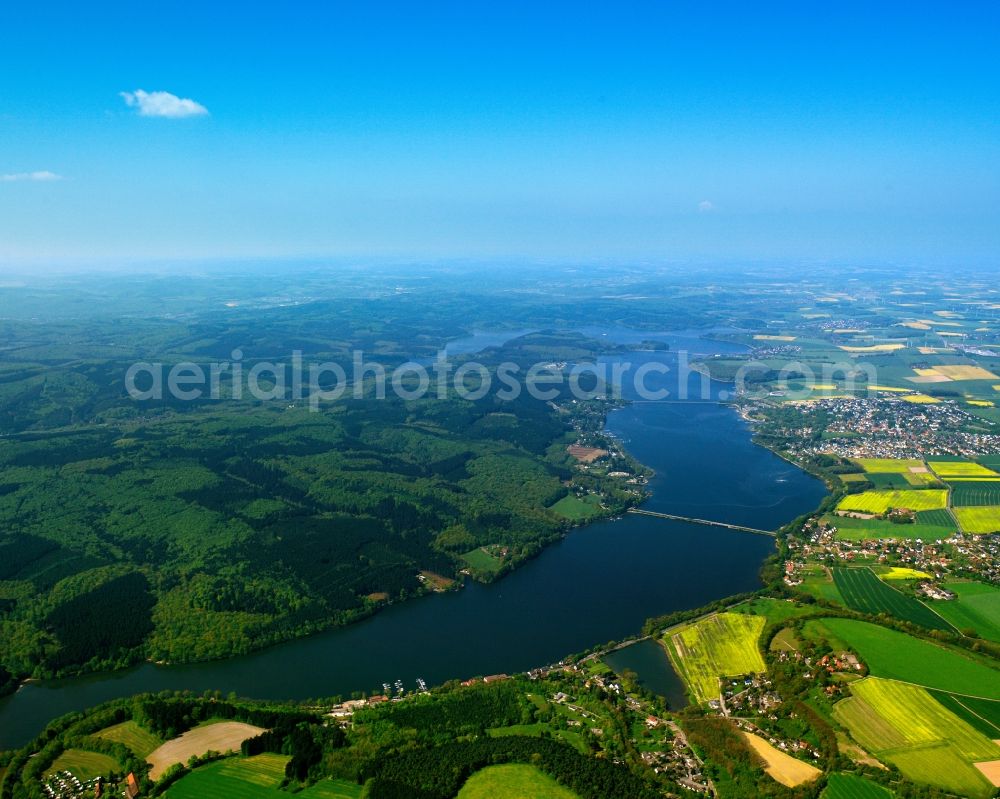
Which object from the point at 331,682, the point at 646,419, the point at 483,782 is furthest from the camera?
the point at 646,419

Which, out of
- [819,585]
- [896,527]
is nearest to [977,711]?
[819,585]

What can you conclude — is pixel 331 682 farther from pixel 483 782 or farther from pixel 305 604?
pixel 483 782

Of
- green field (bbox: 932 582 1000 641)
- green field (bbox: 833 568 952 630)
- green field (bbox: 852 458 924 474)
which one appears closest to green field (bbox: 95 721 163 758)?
green field (bbox: 833 568 952 630)

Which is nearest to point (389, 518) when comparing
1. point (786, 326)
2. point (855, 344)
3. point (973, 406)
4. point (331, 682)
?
point (331, 682)

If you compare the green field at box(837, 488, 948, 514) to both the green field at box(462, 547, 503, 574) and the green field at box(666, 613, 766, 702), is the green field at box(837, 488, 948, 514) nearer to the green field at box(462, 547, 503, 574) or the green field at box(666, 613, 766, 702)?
the green field at box(666, 613, 766, 702)

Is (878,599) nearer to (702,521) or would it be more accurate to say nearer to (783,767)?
(702,521)

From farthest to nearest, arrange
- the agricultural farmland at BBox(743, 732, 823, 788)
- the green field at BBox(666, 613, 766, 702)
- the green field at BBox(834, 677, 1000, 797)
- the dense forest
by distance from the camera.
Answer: the dense forest
the green field at BBox(666, 613, 766, 702)
the green field at BBox(834, 677, 1000, 797)
the agricultural farmland at BBox(743, 732, 823, 788)

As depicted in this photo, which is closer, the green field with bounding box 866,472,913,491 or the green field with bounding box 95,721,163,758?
the green field with bounding box 95,721,163,758
